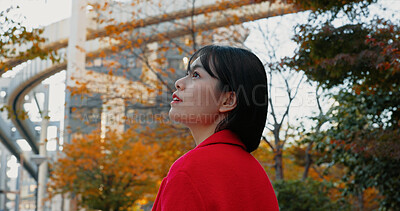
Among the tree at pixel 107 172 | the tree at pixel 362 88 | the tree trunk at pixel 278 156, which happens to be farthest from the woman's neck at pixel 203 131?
the tree at pixel 107 172

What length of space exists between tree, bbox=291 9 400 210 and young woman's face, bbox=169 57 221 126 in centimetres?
426

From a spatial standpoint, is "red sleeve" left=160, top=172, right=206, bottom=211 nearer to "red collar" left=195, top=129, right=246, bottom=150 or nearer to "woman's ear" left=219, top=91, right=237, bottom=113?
"red collar" left=195, top=129, right=246, bottom=150

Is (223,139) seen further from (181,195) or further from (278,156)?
(278,156)

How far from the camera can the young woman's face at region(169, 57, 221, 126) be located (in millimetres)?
1399

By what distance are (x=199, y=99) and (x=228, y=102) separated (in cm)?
9

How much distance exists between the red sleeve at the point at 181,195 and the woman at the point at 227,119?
0.02 meters

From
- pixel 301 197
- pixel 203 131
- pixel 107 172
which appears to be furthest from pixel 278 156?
pixel 107 172

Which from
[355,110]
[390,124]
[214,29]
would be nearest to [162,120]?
[214,29]

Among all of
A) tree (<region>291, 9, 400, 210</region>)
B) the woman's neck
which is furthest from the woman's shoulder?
tree (<region>291, 9, 400, 210</region>)

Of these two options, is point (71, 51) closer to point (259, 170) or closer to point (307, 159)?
point (307, 159)

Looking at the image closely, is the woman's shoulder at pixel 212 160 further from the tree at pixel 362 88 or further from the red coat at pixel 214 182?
the tree at pixel 362 88

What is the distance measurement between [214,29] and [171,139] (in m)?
3.82

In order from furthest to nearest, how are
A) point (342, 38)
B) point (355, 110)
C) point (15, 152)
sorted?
point (15, 152) < point (355, 110) < point (342, 38)

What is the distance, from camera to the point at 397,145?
6.21m
